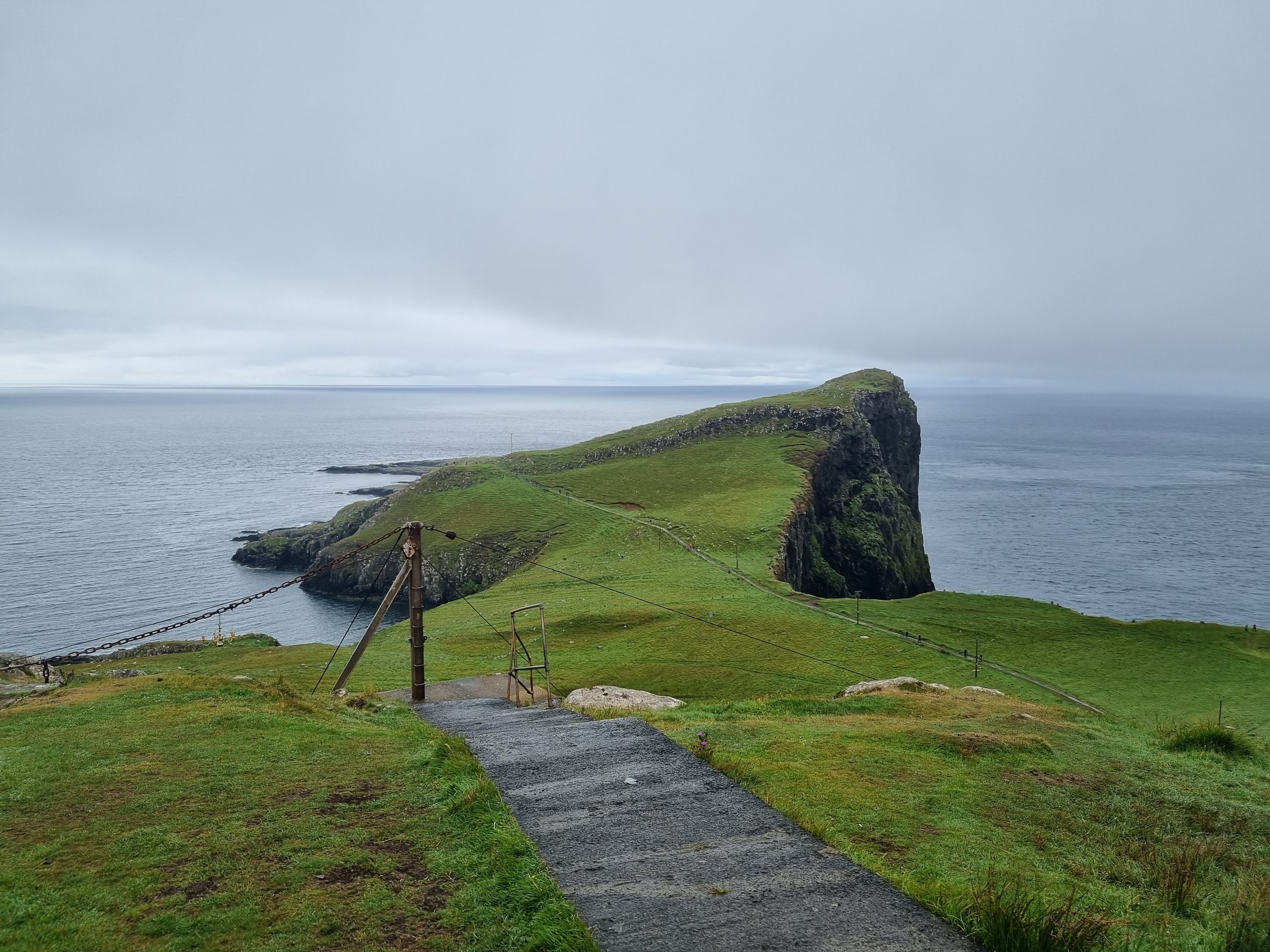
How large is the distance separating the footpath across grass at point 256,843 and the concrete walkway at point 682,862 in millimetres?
650

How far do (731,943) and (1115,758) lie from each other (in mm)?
15149

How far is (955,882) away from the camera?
11.3 m

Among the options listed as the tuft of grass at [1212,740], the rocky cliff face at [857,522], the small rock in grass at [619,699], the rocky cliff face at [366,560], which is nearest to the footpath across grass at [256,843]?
the small rock in grass at [619,699]

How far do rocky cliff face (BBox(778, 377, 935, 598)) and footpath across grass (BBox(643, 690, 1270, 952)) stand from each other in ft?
168

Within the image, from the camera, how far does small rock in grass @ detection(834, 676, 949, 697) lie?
29.3m

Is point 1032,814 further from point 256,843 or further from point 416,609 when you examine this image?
point 416,609

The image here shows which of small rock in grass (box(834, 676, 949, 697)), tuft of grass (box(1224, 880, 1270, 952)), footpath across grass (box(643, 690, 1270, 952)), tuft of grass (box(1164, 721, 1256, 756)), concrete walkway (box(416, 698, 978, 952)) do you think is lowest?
small rock in grass (box(834, 676, 949, 697))

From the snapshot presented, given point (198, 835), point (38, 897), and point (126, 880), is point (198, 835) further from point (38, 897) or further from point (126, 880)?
point (38, 897)

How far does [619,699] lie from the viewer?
31031 millimetres

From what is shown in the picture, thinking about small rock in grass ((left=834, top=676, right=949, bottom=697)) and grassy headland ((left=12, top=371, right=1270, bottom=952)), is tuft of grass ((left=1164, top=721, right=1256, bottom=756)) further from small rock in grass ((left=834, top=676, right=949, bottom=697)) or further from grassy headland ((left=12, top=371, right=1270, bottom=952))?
small rock in grass ((left=834, top=676, right=949, bottom=697))

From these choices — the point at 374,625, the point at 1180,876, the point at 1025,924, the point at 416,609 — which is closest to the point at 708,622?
the point at 416,609

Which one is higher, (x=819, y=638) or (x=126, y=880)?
(x=126, y=880)

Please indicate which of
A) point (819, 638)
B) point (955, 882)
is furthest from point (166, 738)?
point (819, 638)

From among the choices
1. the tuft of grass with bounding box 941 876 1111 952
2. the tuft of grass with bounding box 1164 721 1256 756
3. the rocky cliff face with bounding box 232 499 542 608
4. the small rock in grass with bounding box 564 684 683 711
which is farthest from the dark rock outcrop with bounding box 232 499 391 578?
the tuft of grass with bounding box 941 876 1111 952
